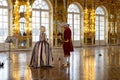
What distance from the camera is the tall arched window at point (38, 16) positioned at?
2269 cm

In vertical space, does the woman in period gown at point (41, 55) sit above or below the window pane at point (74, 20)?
below

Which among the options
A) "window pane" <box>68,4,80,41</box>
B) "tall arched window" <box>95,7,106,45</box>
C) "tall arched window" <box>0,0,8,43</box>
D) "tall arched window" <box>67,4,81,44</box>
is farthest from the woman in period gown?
"tall arched window" <box>95,7,106,45</box>

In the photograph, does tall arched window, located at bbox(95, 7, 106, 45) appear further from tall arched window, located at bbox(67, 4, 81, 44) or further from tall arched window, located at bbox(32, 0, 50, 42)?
tall arched window, located at bbox(32, 0, 50, 42)

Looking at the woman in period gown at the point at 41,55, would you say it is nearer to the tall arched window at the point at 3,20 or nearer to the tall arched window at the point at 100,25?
the tall arched window at the point at 3,20

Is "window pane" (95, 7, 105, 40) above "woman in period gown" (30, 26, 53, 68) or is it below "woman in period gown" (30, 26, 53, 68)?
above

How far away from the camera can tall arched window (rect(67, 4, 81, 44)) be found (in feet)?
84.7

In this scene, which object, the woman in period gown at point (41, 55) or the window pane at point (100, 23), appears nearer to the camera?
the woman in period gown at point (41, 55)

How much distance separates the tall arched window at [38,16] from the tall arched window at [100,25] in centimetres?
687

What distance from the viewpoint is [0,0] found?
803 inches

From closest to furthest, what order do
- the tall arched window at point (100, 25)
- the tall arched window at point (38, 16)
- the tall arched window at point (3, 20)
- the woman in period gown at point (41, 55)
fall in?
the woman in period gown at point (41, 55) → the tall arched window at point (3, 20) → the tall arched window at point (38, 16) → the tall arched window at point (100, 25)

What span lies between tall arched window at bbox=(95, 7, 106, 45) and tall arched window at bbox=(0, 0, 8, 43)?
427 inches

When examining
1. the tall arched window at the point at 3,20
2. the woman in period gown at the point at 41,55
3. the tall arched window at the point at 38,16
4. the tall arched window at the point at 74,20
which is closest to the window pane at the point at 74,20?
the tall arched window at the point at 74,20

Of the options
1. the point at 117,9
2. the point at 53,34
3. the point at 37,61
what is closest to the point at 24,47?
the point at 53,34

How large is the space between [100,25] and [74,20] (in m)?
4.08
